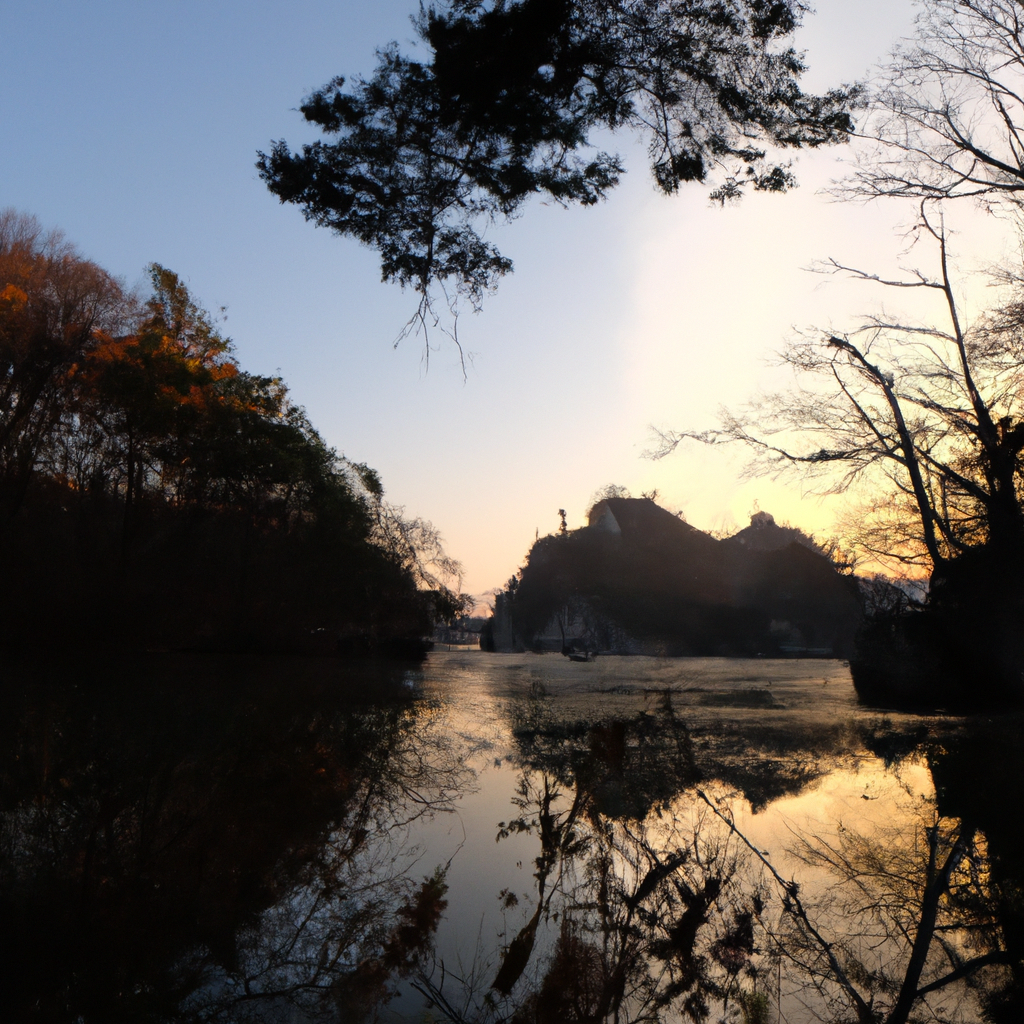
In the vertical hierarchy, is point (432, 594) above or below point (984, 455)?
below

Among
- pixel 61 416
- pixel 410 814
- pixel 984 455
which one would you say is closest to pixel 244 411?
pixel 61 416

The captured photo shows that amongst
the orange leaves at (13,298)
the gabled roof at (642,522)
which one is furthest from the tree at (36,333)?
the gabled roof at (642,522)

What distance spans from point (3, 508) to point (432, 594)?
17314 mm

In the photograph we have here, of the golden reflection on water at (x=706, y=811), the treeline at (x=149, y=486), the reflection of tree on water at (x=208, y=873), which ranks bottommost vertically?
the golden reflection on water at (x=706, y=811)

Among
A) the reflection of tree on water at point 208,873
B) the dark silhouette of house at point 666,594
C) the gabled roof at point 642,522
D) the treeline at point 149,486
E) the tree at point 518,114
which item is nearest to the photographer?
the reflection of tree on water at point 208,873

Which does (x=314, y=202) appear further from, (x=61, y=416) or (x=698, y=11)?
(x=61, y=416)

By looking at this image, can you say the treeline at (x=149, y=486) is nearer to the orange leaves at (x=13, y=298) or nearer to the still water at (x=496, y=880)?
the orange leaves at (x=13, y=298)

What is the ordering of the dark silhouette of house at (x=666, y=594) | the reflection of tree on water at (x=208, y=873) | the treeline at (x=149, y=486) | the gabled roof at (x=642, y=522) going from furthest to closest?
the gabled roof at (x=642, y=522), the dark silhouette of house at (x=666, y=594), the treeline at (x=149, y=486), the reflection of tree on water at (x=208, y=873)

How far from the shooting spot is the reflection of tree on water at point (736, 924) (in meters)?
2.30

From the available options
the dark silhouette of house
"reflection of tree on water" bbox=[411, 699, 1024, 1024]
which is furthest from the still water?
the dark silhouette of house

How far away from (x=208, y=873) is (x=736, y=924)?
218cm

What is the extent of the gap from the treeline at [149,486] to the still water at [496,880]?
17.1 meters

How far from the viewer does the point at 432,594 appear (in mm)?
34938

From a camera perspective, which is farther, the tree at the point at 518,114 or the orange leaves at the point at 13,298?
the orange leaves at the point at 13,298
